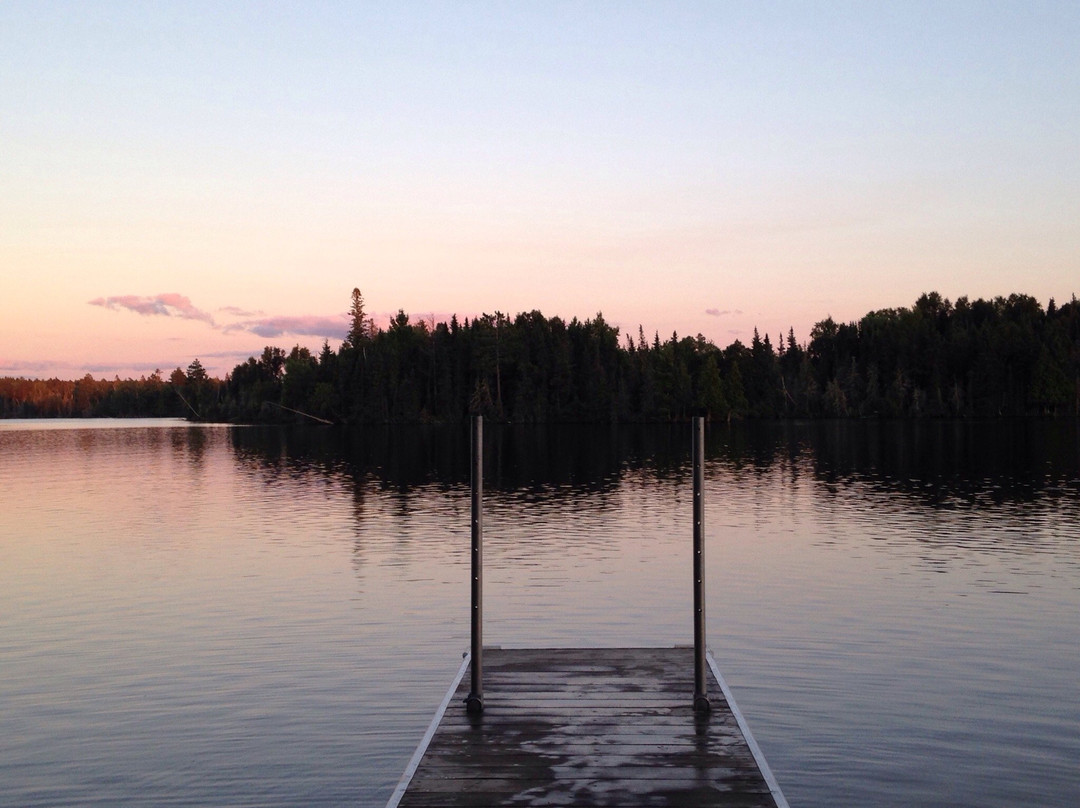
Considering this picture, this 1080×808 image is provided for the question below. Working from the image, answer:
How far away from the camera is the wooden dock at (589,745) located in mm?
9836

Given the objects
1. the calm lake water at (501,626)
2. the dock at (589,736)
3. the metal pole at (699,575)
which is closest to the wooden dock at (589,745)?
the dock at (589,736)

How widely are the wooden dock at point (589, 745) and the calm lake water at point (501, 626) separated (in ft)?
5.13

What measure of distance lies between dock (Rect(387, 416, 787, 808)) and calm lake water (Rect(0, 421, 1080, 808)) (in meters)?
1.54

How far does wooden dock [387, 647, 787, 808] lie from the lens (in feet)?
32.3

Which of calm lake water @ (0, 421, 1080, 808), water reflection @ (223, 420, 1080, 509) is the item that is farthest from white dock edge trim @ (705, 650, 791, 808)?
water reflection @ (223, 420, 1080, 509)

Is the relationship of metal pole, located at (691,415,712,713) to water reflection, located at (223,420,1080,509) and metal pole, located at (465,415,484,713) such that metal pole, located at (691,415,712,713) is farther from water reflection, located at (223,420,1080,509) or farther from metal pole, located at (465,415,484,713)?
water reflection, located at (223,420,1080,509)

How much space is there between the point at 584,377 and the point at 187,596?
174188mm

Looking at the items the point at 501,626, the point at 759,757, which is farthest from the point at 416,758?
the point at 501,626

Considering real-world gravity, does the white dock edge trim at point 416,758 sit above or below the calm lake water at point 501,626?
above

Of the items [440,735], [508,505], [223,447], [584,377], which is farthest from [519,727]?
[584,377]

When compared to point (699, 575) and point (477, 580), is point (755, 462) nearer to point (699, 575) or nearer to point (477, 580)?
point (699, 575)

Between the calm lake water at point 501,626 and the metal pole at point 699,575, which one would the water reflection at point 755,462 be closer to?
the calm lake water at point 501,626

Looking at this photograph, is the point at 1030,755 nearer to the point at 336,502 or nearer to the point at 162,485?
the point at 336,502

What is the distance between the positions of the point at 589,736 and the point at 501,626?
10692 mm
